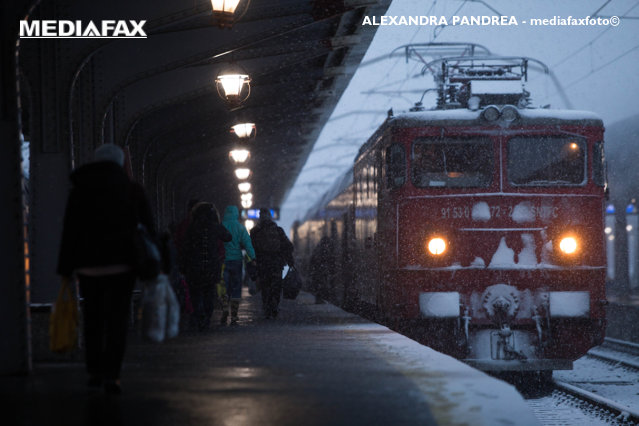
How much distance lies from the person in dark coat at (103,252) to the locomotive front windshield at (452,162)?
6.46 metres

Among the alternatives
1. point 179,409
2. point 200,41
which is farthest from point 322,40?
point 179,409

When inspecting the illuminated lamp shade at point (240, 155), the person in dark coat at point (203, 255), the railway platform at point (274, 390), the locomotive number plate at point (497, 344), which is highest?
the illuminated lamp shade at point (240, 155)

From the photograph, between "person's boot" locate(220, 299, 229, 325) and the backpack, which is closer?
"person's boot" locate(220, 299, 229, 325)

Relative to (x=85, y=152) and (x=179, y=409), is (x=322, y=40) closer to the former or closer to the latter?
(x=85, y=152)

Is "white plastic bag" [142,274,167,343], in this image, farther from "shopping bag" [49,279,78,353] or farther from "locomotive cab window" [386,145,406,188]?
"locomotive cab window" [386,145,406,188]

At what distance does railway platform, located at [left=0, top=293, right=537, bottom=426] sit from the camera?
5.62 m

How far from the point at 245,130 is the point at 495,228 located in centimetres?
802

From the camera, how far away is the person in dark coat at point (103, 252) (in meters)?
6.20

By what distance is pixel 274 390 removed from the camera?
22.0ft

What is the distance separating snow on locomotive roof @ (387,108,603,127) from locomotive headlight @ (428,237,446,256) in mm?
1421

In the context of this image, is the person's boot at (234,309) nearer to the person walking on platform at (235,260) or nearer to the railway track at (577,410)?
the person walking on platform at (235,260)

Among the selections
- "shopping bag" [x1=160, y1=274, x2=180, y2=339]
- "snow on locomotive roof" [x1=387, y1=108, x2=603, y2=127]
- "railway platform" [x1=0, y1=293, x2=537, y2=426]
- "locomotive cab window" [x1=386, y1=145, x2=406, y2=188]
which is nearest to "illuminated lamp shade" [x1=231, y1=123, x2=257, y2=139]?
"snow on locomotive roof" [x1=387, y1=108, x2=603, y2=127]

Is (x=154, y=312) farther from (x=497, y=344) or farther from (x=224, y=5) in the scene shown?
(x=497, y=344)

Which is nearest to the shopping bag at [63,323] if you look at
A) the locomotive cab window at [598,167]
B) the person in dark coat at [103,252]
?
the person in dark coat at [103,252]
